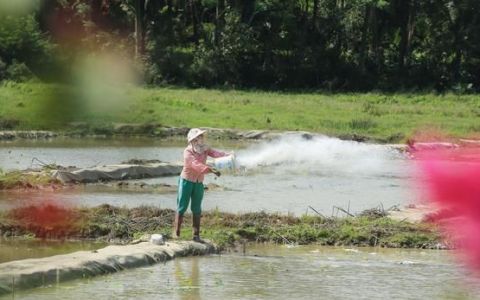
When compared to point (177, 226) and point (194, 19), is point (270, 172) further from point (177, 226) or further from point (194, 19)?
point (194, 19)

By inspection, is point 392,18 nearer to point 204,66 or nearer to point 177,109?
point 204,66

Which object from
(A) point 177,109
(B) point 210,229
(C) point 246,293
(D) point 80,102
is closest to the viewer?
(D) point 80,102

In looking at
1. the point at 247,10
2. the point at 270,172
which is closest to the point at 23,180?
the point at 270,172

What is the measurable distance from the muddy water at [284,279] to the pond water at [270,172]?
301 centimetres

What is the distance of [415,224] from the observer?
40.3ft

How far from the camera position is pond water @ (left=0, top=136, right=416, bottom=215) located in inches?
599

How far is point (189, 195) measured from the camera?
1068cm

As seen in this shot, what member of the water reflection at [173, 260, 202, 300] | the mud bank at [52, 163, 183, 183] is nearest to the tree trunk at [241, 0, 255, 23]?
the mud bank at [52, 163, 183, 183]

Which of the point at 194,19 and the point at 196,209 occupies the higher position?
the point at 194,19

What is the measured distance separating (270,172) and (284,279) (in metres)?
12.3

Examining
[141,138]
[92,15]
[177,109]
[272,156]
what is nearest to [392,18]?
[177,109]

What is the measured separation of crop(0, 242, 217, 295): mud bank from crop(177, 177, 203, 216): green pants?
442mm

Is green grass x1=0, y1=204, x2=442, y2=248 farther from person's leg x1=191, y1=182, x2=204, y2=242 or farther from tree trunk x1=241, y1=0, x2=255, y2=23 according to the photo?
tree trunk x1=241, y1=0, x2=255, y2=23

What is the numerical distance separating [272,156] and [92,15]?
67.9 feet
